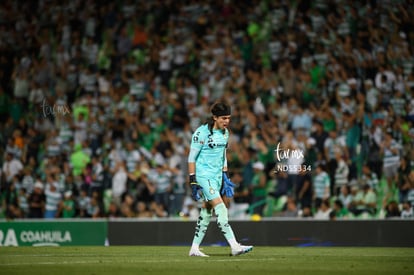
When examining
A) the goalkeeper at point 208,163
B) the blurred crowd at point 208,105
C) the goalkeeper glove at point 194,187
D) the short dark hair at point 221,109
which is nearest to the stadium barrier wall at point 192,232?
the blurred crowd at point 208,105

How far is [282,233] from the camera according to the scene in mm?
21281

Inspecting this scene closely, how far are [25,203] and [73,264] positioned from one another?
12.6m

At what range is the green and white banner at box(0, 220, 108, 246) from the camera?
904 inches

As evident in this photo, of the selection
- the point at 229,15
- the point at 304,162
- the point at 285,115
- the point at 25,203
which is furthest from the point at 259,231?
the point at 229,15

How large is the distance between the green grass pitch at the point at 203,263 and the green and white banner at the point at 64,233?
6.00m

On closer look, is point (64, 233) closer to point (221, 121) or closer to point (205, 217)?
point (205, 217)

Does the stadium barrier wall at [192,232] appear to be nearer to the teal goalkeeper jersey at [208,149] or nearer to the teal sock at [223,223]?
the teal goalkeeper jersey at [208,149]

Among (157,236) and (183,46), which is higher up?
(183,46)

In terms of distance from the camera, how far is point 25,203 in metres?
25.9

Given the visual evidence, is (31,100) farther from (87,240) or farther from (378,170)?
(378,170)

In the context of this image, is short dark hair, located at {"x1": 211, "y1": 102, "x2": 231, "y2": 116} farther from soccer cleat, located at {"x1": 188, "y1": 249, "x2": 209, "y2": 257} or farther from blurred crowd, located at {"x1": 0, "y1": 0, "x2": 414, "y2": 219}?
blurred crowd, located at {"x1": 0, "y1": 0, "x2": 414, "y2": 219}

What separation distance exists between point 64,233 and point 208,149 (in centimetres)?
866

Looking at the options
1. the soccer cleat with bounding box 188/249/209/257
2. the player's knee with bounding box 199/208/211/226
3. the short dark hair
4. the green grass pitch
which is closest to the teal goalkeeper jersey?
the short dark hair

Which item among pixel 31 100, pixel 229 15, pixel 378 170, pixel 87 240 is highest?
pixel 229 15
